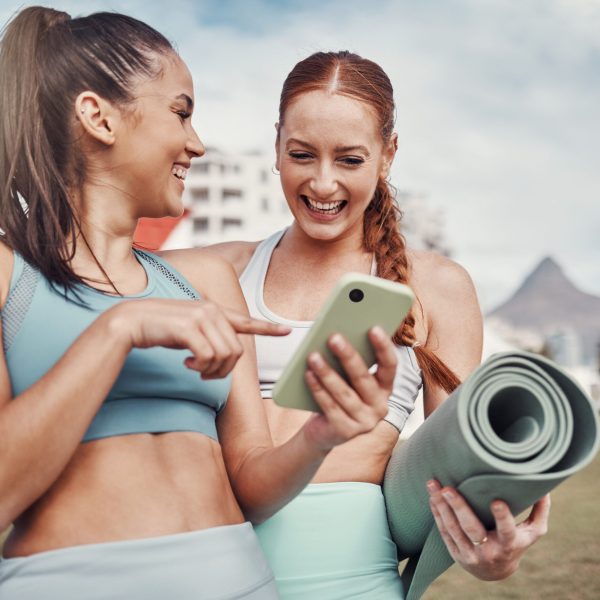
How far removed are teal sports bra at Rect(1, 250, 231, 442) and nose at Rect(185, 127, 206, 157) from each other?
38cm

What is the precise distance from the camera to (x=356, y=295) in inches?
59.6

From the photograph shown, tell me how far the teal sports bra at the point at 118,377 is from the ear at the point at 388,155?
1.27 m

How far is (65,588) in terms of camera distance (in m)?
1.67

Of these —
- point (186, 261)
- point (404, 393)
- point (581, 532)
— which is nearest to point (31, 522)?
point (186, 261)

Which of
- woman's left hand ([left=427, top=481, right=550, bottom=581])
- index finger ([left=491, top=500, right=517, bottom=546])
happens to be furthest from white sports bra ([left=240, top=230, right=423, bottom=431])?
index finger ([left=491, top=500, right=517, bottom=546])

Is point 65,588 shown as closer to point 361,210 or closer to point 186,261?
point 186,261

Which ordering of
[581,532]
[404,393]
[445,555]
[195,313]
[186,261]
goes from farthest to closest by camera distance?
[581,532] < [404,393] < [186,261] < [445,555] < [195,313]

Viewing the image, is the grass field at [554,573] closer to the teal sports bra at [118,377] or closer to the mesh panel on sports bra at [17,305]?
the teal sports bra at [118,377]

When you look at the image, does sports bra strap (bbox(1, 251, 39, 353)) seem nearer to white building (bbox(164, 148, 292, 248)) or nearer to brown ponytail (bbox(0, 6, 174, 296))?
brown ponytail (bbox(0, 6, 174, 296))

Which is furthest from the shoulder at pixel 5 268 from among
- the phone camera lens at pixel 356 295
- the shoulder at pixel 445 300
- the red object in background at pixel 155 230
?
the red object in background at pixel 155 230

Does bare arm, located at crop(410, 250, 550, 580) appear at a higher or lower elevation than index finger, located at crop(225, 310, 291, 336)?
lower

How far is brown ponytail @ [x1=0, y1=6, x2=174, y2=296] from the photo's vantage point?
2.00m

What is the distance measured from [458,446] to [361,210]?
129 centimetres

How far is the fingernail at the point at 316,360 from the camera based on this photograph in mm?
1563
